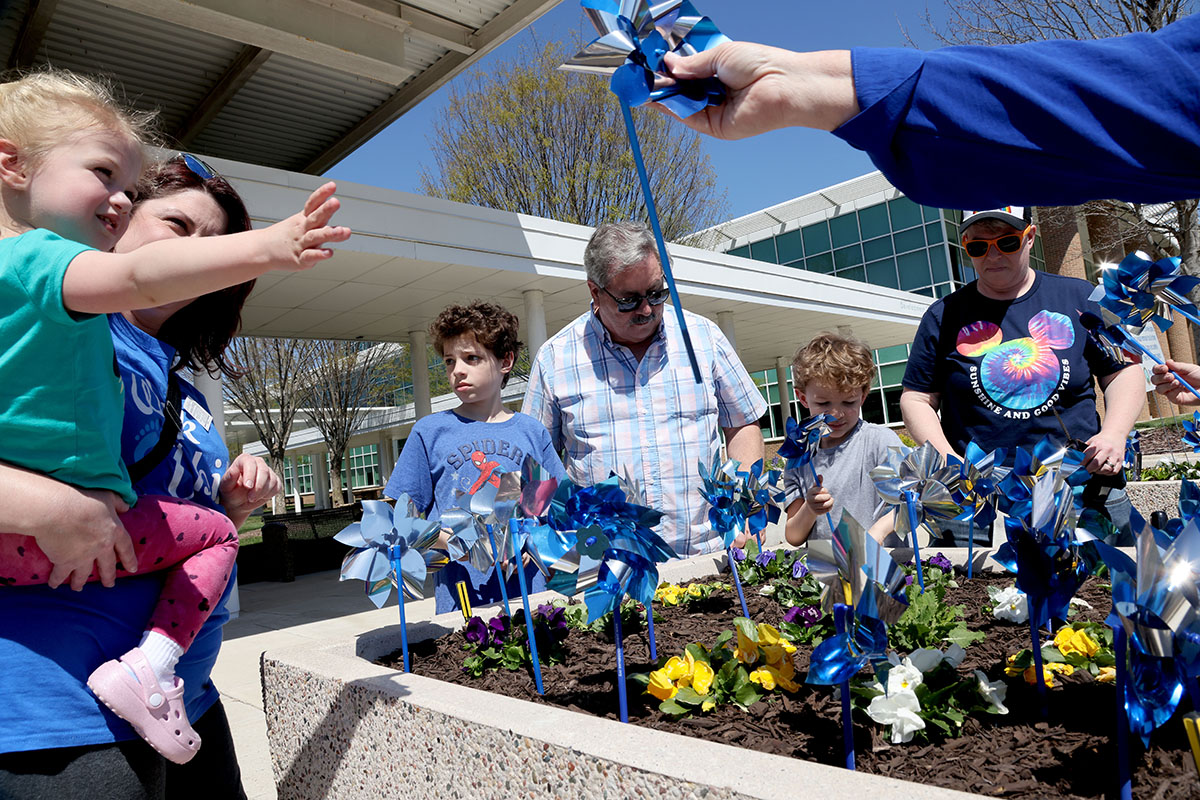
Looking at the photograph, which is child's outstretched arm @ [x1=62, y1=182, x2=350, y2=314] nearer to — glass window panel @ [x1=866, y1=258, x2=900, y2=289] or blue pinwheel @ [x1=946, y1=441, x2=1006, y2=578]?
blue pinwheel @ [x1=946, y1=441, x2=1006, y2=578]

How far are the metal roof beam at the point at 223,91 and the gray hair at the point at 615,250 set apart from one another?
6.44m

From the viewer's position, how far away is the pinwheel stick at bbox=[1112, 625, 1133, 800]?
3.05 feet

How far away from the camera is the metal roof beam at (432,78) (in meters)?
7.24

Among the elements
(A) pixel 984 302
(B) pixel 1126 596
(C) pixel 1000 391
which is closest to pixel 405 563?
(B) pixel 1126 596

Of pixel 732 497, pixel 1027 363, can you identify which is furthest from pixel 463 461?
pixel 1027 363

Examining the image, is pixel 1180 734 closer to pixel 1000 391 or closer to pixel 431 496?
pixel 1000 391

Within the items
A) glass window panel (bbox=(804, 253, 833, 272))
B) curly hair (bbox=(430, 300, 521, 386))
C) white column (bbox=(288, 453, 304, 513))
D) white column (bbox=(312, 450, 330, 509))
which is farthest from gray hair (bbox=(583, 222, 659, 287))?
white column (bbox=(288, 453, 304, 513))

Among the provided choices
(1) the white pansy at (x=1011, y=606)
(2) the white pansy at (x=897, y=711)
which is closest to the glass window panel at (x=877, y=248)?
(1) the white pansy at (x=1011, y=606)

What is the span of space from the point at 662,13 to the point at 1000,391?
6.84 feet

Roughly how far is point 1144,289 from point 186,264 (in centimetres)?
190

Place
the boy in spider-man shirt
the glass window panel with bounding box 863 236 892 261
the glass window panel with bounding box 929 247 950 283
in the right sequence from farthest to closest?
the glass window panel with bounding box 863 236 892 261
the glass window panel with bounding box 929 247 950 283
the boy in spider-man shirt

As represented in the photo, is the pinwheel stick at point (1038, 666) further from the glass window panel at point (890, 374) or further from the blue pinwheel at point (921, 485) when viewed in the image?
the glass window panel at point (890, 374)

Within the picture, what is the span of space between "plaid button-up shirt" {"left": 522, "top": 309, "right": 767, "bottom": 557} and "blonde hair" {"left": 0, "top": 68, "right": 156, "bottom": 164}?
70.7 inches

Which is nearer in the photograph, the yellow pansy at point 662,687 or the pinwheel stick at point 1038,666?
the pinwheel stick at point 1038,666
